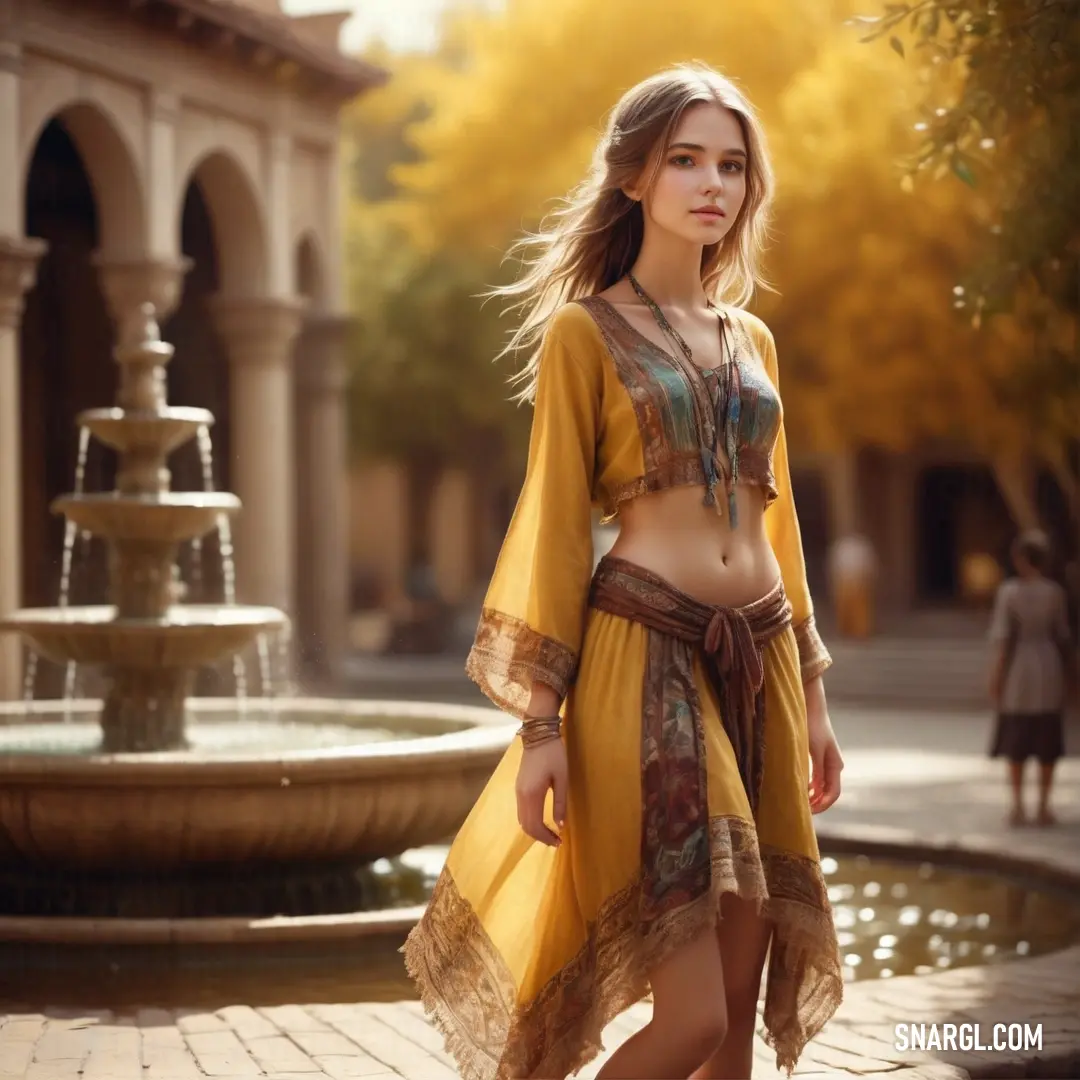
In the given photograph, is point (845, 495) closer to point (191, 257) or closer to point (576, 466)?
point (191, 257)

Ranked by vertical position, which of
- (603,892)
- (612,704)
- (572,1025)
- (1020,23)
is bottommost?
(572,1025)

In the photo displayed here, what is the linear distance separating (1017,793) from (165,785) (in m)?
5.46

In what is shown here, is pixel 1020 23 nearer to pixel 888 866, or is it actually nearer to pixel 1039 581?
pixel 888 866

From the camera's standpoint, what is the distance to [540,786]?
3.47 metres

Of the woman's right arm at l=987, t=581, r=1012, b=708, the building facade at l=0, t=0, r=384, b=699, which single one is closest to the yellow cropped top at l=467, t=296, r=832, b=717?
the woman's right arm at l=987, t=581, r=1012, b=708

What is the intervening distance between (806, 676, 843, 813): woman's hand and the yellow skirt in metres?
0.16

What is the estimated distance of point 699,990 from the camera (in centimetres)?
341

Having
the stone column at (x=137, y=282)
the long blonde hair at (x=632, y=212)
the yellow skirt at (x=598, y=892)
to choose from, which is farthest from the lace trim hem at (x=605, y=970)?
the stone column at (x=137, y=282)

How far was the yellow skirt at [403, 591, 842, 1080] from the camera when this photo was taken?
11.5ft

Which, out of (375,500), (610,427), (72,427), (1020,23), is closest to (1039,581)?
(1020,23)

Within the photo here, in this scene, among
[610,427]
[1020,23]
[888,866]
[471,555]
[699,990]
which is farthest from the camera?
[471,555]

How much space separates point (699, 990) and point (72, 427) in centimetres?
1768

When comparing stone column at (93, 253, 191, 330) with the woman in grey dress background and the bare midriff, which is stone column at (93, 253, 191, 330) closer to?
the woman in grey dress background

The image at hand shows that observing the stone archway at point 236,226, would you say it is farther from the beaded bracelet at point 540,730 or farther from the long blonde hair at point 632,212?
the beaded bracelet at point 540,730
